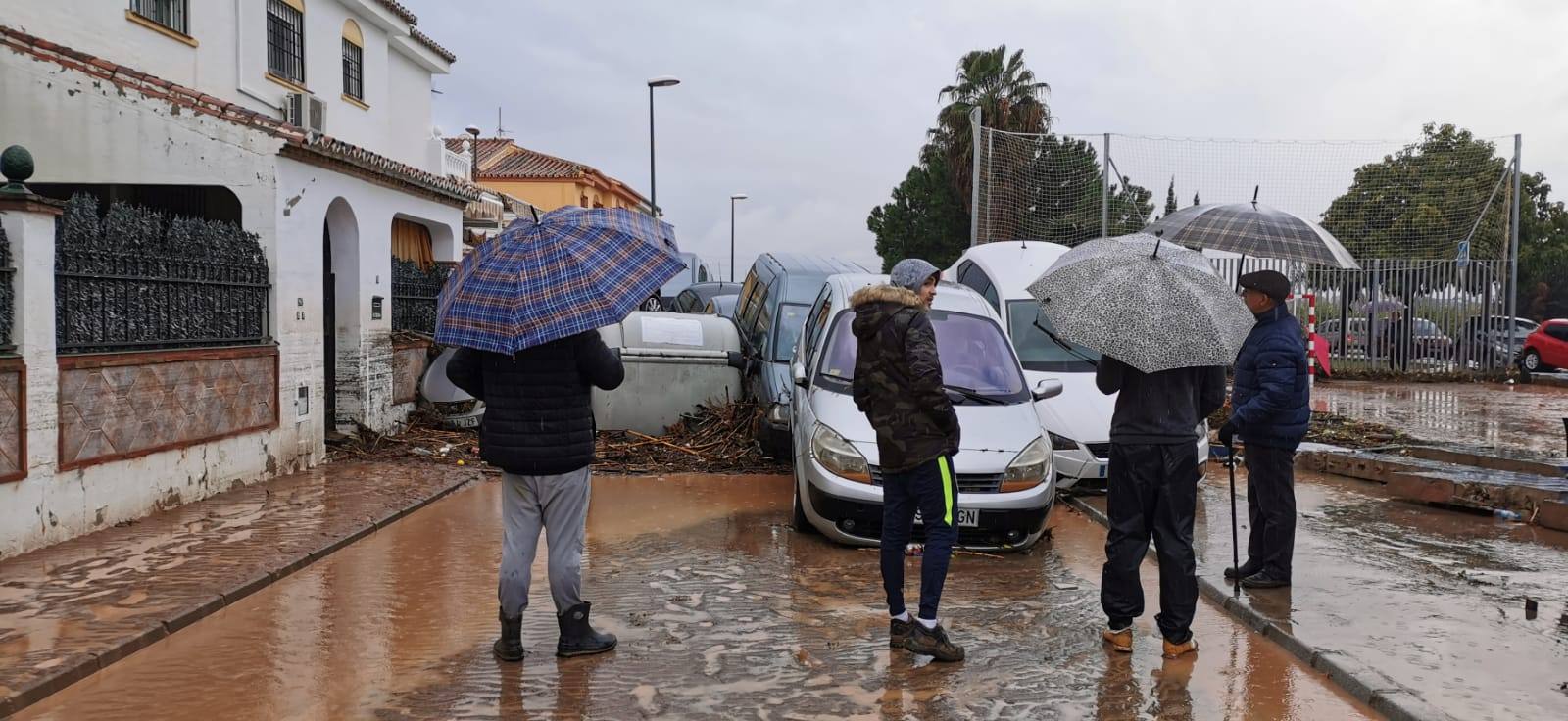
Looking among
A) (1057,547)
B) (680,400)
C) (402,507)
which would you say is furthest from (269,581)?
(680,400)

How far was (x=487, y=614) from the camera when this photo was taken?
616 centimetres

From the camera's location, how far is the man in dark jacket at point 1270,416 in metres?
6.12

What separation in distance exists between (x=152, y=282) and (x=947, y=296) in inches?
241

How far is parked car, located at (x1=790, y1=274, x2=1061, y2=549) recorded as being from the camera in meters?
7.43

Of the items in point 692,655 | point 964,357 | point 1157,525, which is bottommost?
point 692,655

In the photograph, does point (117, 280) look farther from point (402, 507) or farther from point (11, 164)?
point (402, 507)

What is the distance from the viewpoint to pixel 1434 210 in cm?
2317

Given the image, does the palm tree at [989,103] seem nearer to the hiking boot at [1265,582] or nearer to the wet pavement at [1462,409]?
the wet pavement at [1462,409]

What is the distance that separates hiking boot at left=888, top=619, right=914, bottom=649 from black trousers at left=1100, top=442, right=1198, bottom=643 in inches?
38.9

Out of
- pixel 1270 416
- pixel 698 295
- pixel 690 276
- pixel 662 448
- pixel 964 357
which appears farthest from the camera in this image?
pixel 690 276

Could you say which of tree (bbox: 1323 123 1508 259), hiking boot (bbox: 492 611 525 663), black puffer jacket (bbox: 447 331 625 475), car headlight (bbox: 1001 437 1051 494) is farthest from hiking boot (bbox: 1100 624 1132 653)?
tree (bbox: 1323 123 1508 259)

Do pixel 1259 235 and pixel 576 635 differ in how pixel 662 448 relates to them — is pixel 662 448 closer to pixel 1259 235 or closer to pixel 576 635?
pixel 1259 235

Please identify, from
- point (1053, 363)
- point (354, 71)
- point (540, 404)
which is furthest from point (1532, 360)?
point (540, 404)

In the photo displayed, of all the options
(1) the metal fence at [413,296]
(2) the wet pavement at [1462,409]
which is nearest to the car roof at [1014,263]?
(2) the wet pavement at [1462,409]
